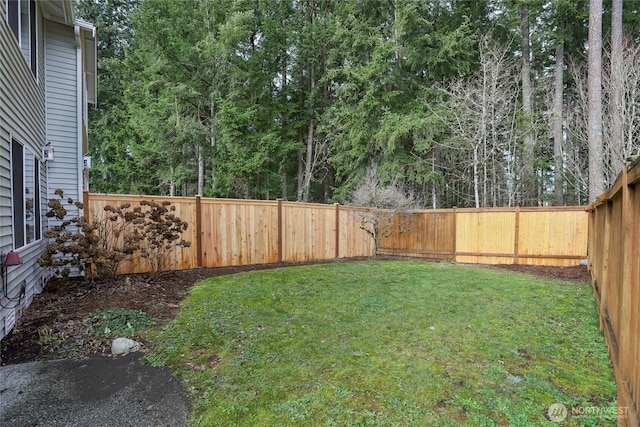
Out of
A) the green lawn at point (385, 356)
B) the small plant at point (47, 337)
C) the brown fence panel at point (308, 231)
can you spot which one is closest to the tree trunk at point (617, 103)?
the green lawn at point (385, 356)

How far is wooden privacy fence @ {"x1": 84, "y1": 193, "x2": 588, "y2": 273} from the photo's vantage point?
6.80m

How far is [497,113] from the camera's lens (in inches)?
410

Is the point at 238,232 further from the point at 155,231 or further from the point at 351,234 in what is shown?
the point at 351,234

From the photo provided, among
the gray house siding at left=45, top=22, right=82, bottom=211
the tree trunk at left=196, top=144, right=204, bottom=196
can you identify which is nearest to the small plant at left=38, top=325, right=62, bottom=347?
the gray house siding at left=45, top=22, right=82, bottom=211

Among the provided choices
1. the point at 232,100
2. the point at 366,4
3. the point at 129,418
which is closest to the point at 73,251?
the point at 129,418

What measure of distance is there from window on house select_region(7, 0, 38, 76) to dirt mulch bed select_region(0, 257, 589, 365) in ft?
10.7

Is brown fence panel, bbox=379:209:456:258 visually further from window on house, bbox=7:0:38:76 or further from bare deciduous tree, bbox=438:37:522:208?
window on house, bbox=7:0:38:76

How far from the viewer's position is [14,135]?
3.79 m

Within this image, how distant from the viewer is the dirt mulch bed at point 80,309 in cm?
298

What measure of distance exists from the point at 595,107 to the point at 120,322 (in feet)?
38.4

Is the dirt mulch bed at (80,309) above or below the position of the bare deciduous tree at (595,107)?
below

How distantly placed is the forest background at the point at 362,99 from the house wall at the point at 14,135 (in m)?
8.56

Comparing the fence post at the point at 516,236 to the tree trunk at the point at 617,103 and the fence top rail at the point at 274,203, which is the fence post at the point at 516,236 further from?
the tree trunk at the point at 617,103

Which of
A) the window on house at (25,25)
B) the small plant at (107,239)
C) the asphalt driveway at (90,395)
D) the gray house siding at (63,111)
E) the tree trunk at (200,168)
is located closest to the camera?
the asphalt driveway at (90,395)
